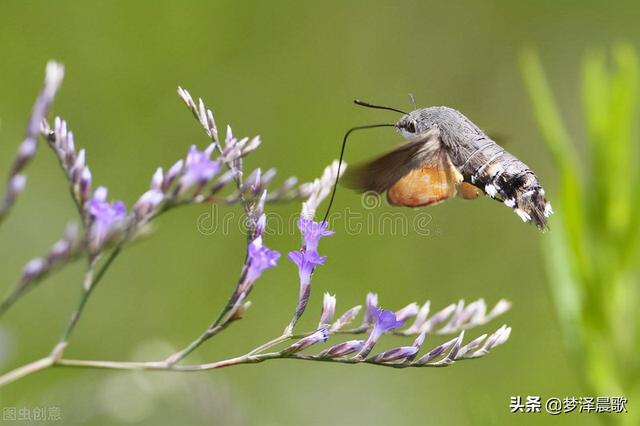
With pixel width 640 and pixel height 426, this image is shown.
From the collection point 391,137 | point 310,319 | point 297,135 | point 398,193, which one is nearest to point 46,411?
point 398,193

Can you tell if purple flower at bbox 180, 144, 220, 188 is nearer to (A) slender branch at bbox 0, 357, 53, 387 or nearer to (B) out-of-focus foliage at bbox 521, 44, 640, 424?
(A) slender branch at bbox 0, 357, 53, 387

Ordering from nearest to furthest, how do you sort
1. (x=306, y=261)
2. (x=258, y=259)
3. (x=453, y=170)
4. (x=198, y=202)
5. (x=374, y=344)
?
(x=198, y=202), (x=258, y=259), (x=374, y=344), (x=306, y=261), (x=453, y=170)

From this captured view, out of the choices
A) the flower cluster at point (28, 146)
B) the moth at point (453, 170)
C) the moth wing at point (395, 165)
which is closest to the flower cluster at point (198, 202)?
the flower cluster at point (28, 146)

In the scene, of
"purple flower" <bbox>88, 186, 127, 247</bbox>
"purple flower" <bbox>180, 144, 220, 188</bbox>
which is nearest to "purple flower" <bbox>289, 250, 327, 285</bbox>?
"purple flower" <bbox>180, 144, 220, 188</bbox>

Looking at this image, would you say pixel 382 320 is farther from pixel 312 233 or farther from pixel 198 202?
pixel 198 202

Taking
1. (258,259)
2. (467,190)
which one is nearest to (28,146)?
(258,259)

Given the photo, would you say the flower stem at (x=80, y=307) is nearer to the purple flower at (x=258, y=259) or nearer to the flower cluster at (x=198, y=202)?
the flower cluster at (x=198, y=202)
